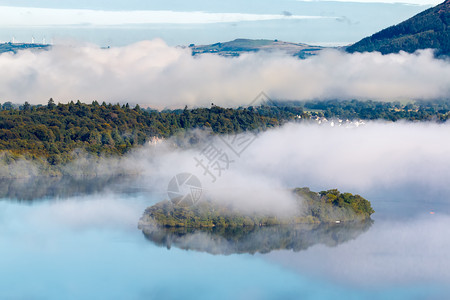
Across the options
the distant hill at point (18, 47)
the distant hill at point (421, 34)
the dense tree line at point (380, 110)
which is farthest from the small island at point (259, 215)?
the distant hill at point (18, 47)

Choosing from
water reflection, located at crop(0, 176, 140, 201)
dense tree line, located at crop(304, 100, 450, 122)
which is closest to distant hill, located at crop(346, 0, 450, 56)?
dense tree line, located at crop(304, 100, 450, 122)

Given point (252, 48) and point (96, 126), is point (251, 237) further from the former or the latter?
point (252, 48)

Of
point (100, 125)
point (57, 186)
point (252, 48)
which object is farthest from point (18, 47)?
point (57, 186)

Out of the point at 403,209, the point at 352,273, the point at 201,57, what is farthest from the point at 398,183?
the point at 201,57

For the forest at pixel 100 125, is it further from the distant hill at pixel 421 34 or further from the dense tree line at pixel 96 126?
the distant hill at pixel 421 34

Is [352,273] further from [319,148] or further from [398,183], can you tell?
[319,148]

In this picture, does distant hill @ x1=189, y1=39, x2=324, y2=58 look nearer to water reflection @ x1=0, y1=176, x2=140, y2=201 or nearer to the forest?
the forest
